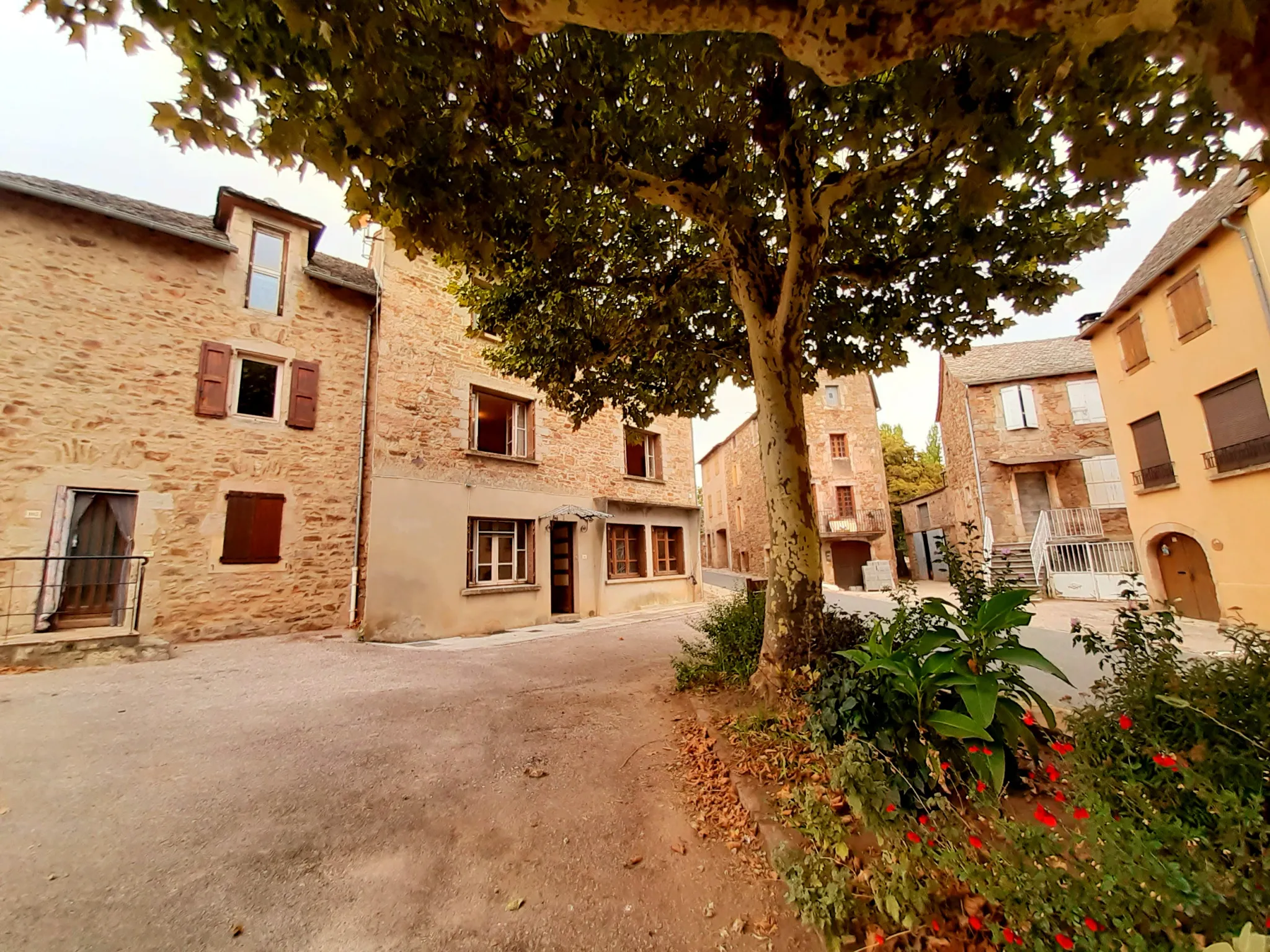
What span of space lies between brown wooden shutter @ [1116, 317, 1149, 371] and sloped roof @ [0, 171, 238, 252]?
19.3 metres

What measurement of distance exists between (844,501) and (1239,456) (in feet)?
45.6

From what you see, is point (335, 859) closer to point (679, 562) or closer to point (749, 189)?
point (749, 189)

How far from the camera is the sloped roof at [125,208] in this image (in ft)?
24.0

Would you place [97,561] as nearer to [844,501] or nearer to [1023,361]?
[844,501]

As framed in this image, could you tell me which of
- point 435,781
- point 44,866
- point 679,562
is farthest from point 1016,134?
point 679,562

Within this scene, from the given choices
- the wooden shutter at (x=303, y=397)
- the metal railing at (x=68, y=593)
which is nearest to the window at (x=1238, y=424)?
the wooden shutter at (x=303, y=397)

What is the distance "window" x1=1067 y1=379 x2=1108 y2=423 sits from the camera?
16.9m

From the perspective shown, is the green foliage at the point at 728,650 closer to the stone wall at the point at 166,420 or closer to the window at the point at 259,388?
the stone wall at the point at 166,420

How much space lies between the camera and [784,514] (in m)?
4.30

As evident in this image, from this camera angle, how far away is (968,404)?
18016mm

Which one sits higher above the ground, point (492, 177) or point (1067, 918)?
point (492, 177)

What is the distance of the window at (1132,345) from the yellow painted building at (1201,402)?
0.09 feet

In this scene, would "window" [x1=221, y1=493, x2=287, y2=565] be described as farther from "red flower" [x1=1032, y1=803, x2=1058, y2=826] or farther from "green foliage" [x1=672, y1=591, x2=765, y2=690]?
"red flower" [x1=1032, y1=803, x2=1058, y2=826]

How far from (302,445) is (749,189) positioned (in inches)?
357
